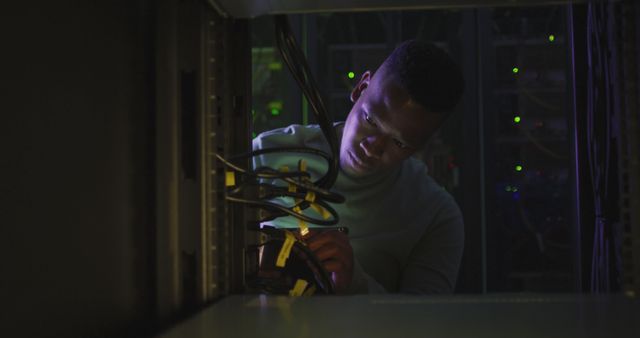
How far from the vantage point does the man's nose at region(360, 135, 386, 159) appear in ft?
4.59

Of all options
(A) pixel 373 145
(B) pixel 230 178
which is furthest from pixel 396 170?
Answer: (B) pixel 230 178

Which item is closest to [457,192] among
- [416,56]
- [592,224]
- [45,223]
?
[416,56]

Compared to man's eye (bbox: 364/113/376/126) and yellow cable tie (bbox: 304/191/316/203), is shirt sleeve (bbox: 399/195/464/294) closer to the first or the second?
man's eye (bbox: 364/113/376/126)

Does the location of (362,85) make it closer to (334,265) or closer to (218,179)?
(334,265)

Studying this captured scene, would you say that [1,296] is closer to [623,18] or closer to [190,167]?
[190,167]

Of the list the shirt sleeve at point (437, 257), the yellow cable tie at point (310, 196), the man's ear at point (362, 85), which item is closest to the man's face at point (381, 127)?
the man's ear at point (362, 85)

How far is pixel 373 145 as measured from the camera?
1408 mm

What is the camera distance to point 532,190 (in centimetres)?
242

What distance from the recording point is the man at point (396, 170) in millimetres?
1338

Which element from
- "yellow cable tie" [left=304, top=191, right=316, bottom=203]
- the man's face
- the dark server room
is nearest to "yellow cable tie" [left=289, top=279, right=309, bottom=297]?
the dark server room

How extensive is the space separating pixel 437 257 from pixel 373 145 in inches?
16.5

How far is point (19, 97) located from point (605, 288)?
2.83 feet

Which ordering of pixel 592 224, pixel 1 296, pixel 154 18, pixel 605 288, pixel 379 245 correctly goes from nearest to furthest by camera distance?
pixel 1 296 < pixel 154 18 < pixel 605 288 < pixel 592 224 < pixel 379 245

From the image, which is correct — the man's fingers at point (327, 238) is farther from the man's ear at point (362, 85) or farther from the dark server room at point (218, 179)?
the man's ear at point (362, 85)
